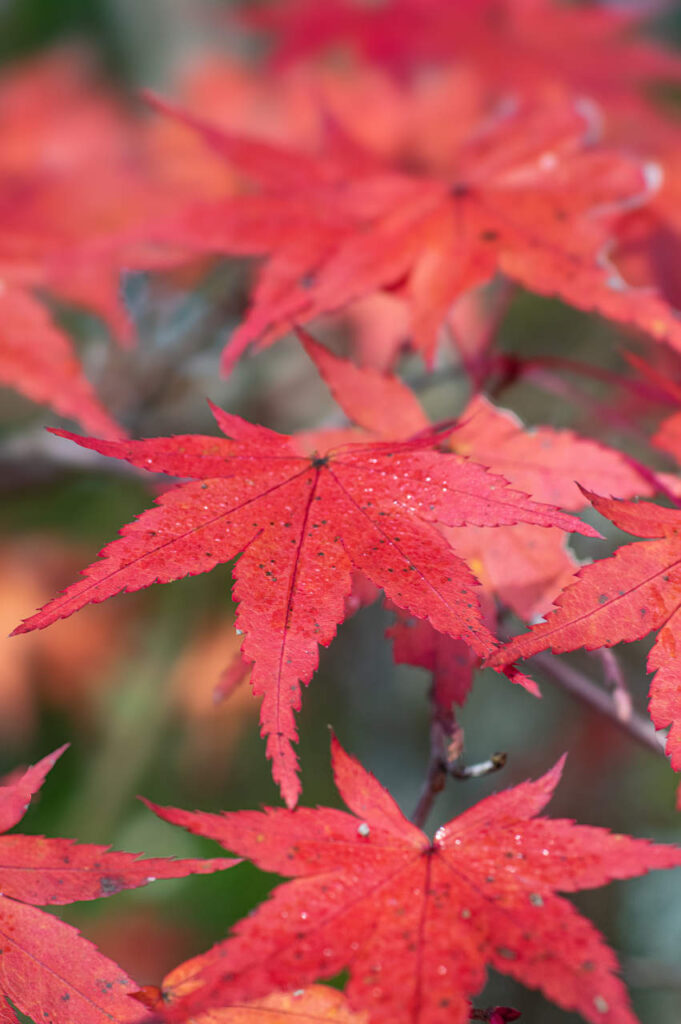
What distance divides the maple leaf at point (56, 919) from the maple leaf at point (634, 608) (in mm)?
185

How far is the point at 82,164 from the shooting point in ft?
4.16

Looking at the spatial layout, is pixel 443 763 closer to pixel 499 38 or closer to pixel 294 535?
pixel 294 535

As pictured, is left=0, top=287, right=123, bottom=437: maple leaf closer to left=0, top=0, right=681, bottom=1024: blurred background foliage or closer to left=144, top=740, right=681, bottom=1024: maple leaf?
left=144, top=740, right=681, bottom=1024: maple leaf

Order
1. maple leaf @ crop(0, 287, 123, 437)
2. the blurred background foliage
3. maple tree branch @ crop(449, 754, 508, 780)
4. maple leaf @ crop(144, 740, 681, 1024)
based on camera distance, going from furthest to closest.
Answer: the blurred background foliage → maple leaf @ crop(0, 287, 123, 437) → maple tree branch @ crop(449, 754, 508, 780) → maple leaf @ crop(144, 740, 681, 1024)

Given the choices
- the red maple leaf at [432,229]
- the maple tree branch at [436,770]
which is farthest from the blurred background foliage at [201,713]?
the maple tree branch at [436,770]

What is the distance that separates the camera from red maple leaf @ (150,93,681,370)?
606 millimetres

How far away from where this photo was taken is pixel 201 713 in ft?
4.35

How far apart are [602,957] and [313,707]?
3.63 feet

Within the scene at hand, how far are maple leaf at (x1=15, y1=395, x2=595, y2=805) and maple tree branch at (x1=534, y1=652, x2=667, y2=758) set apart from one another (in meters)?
0.14

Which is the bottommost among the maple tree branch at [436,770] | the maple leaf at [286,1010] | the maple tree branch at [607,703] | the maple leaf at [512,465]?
the maple tree branch at [607,703]

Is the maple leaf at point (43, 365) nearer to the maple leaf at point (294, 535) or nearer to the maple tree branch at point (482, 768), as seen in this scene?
the maple leaf at point (294, 535)

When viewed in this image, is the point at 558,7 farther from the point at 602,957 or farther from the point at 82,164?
the point at 602,957

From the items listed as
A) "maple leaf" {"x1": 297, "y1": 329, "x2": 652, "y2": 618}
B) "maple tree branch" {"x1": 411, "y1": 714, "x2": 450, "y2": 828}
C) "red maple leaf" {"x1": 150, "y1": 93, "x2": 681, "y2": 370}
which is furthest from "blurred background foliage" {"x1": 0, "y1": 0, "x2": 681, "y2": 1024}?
"maple tree branch" {"x1": 411, "y1": 714, "x2": 450, "y2": 828}

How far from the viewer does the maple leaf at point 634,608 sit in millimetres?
381
